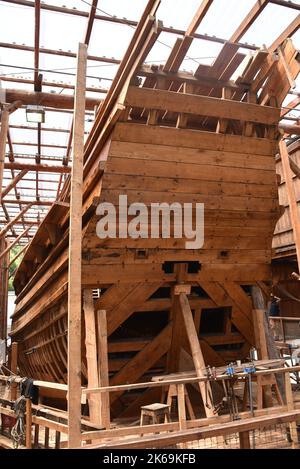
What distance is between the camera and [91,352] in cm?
449

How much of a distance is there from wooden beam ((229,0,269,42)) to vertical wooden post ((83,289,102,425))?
4.58 m

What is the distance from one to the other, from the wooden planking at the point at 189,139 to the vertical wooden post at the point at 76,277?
2.58 feet

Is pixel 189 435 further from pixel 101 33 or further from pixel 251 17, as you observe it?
pixel 101 33

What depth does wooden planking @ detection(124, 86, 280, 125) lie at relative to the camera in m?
3.87

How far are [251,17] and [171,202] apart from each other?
3427 millimetres

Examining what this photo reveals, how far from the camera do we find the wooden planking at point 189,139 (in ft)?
13.1

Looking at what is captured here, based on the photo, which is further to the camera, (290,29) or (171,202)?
(290,29)

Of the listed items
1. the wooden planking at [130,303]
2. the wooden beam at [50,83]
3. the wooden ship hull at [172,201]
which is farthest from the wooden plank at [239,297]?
the wooden beam at [50,83]

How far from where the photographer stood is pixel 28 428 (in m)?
4.06

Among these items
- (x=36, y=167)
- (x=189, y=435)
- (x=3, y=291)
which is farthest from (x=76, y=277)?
(x=3, y=291)

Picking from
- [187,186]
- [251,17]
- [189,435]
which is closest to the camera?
[189,435]

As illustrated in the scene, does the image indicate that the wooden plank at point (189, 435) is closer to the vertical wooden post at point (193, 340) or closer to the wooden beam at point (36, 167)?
the vertical wooden post at point (193, 340)

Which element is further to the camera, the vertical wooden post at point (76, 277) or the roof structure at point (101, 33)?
the roof structure at point (101, 33)
